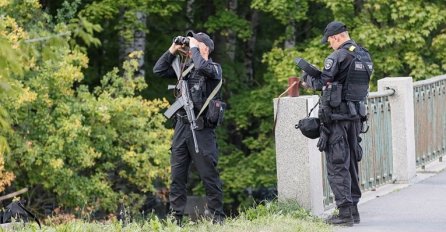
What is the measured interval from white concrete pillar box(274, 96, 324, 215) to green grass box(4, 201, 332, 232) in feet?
0.51

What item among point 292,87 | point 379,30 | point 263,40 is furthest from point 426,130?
point 263,40

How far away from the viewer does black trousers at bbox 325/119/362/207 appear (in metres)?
10.4

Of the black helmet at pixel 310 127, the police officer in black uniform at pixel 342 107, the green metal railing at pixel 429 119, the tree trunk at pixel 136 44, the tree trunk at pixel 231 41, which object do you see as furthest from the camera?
the tree trunk at pixel 231 41

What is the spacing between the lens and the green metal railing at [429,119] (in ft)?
48.1

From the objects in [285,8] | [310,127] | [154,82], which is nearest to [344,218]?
[310,127]

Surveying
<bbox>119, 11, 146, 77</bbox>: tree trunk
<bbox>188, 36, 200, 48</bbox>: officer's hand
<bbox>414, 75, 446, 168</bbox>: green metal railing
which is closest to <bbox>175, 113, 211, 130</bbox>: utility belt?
<bbox>188, 36, 200, 48</bbox>: officer's hand

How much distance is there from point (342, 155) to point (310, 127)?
1.16 feet

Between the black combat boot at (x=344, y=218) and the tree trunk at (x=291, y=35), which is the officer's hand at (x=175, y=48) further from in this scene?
the tree trunk at (x=291, y=35)

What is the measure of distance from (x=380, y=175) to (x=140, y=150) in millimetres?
11199

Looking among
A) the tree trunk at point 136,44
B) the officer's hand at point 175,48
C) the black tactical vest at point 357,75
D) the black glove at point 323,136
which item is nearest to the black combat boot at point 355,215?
the black glove at point 323,136

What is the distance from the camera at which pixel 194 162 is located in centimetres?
1064

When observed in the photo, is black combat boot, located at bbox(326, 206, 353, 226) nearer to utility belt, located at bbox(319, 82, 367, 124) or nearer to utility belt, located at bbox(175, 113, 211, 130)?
utility belt, located at bbox(319, 82, 367, 124)

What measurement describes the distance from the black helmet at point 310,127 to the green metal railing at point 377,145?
2.21 metres

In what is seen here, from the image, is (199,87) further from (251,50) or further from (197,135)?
(251,50)
